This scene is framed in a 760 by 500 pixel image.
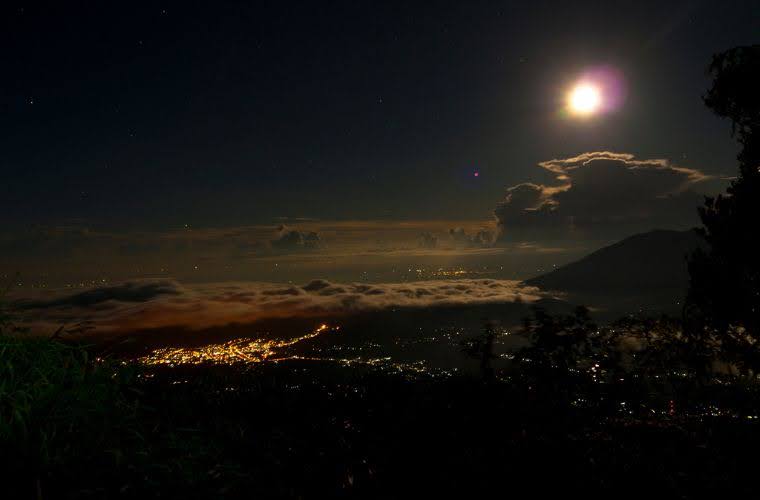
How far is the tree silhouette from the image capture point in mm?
17109

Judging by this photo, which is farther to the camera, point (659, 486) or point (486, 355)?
point (486, 355)

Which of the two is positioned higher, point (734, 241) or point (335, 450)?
point (734, 241)

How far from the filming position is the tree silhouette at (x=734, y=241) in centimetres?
1711

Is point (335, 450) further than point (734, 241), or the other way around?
point (734, 241)

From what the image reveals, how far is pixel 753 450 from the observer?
8.12 metres

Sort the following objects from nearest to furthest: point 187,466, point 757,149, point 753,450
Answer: point 187,466 < point 753,450 < point 757,149

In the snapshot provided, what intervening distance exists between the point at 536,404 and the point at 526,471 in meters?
7.30

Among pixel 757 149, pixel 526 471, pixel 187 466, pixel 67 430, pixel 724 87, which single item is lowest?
pixel 526 471

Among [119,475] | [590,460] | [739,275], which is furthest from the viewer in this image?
[739,275]

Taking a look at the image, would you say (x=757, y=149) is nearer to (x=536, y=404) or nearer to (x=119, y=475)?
(x=536, y=404)

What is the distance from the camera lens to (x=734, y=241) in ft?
62.8

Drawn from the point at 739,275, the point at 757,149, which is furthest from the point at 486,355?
the point at 757,149

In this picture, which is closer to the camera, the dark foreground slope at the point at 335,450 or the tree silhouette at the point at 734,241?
the dark foreground slope at the point at 335,450

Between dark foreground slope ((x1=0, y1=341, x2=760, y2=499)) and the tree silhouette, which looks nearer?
dark foreground slope ((x1=0, y1=341, x2=760, y2=499))
